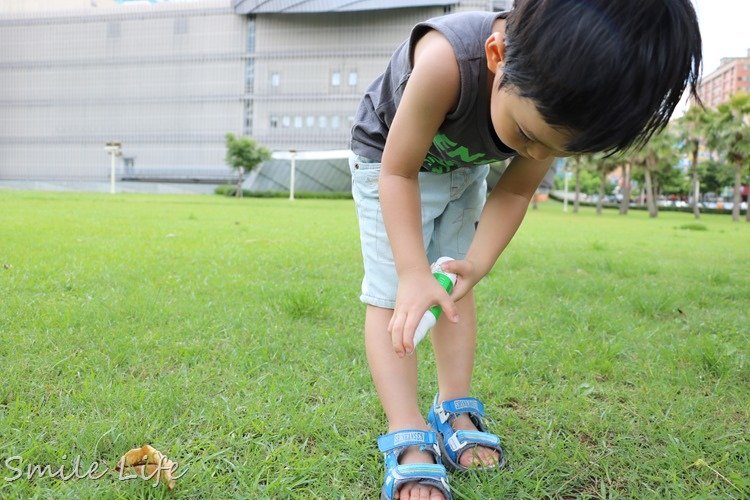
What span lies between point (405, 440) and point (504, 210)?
0.59 meters

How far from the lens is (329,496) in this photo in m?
1.19

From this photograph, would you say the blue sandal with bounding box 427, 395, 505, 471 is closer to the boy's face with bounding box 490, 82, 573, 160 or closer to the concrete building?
the boy's face with bounding box 490, 82, 573, 160

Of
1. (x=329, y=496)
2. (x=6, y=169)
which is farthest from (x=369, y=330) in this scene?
(x=6, y=169)

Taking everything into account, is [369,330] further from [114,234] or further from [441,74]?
[114,234]

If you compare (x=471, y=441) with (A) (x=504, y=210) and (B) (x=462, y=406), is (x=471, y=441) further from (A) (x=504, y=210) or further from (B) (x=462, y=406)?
(A) (x=504, y=210)

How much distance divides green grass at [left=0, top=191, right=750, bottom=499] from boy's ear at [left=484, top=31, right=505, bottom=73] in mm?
839

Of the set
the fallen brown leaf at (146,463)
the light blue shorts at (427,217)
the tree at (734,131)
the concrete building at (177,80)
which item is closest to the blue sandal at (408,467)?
the light blue shorts at (427,217)

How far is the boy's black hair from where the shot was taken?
900 mm

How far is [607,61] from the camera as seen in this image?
35.3 inches

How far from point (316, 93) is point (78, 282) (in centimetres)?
4446

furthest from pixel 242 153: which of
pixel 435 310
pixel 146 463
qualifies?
pixel 435 310

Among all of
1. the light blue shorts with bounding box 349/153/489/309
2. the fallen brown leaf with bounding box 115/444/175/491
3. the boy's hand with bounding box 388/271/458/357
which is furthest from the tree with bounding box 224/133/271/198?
the boy's hand with bounding box 388/271/458/357

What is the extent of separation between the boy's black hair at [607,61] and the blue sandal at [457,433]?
73 cm

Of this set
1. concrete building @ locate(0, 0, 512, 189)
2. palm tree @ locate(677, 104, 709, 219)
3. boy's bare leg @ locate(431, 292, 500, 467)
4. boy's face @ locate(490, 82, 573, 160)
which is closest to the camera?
boy's face @ locate(490, 82, 573, 160)
